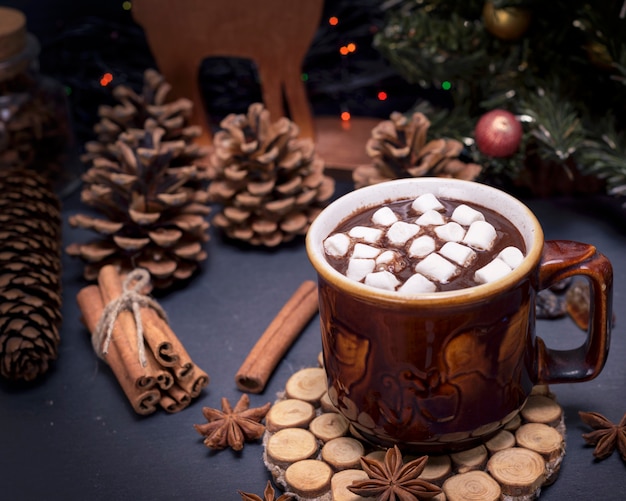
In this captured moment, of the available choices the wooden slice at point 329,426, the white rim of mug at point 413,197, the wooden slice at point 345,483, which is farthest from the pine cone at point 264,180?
the wooden slice at point 345,483

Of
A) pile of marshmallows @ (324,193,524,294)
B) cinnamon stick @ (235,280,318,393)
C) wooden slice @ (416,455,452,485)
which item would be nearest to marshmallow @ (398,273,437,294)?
pile of marshmallows @ (324,193,524,294)

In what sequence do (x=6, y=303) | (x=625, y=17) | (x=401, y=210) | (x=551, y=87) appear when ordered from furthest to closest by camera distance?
(x=551, y=87)
(x=625, y=17)
(x=6, y=303)
(x=401, y=210)

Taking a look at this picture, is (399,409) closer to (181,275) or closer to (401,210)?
(401,210)

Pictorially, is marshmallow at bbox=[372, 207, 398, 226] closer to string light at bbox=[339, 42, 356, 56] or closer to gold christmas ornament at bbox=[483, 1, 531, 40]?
gold christmas ornament at bbox=[483, 1, 531, 40]

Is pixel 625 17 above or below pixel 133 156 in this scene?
above

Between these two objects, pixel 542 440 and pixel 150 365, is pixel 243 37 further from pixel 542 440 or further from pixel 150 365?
pixel 542 440

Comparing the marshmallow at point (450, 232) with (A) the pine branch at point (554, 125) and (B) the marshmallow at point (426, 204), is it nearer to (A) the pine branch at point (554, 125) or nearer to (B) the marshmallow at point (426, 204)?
(B) the marshmallow at point (426, 204)

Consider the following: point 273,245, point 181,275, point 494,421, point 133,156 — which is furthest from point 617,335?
point 133,156

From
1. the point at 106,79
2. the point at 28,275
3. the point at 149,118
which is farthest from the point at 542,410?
the point at 106,79
